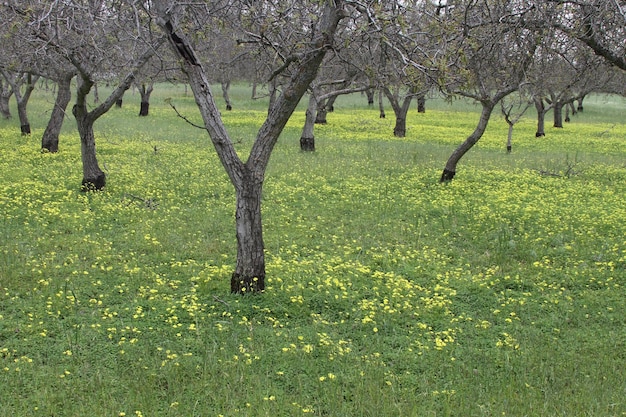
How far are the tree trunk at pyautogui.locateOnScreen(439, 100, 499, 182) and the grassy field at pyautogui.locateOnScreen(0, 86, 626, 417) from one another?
634mm

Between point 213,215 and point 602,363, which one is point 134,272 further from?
point 602,363

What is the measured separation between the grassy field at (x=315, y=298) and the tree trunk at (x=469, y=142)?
2.08 ft

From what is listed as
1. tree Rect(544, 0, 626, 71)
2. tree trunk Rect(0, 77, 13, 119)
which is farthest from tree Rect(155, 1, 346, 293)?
tree trunk Rect(0, 77, 13, 119)

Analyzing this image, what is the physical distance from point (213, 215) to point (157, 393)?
7.12m

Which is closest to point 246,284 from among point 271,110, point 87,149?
point 271,110

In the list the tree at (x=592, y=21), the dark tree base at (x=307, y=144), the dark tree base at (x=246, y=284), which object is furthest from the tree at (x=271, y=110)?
the dark tree base at (x=307, y=144)

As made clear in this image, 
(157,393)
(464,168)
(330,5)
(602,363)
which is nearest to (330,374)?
(157,393)

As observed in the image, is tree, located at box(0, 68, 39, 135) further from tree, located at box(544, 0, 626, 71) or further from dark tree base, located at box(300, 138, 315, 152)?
tree, located at box(544, 0, 626, 71)

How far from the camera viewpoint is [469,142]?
16703 millimetres

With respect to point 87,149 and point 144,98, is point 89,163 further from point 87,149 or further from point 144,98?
point 144,98

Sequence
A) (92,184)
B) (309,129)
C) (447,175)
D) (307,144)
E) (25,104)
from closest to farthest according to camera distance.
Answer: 1. (92,184)
2. (447,175)
3. (309,129)
4. (307,144)
5. (25,104)

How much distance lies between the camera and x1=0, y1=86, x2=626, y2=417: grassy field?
224 inches

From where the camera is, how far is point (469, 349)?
689cm

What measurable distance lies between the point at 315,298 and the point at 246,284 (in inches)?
39.5
